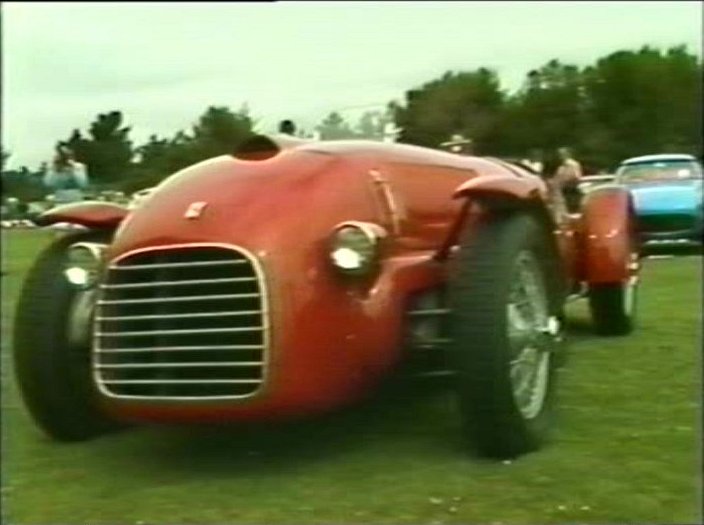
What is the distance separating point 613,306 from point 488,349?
192cm

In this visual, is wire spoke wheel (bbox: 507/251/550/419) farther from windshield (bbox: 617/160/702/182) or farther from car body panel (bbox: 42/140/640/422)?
windshield (bbox: 617/160/702/182)

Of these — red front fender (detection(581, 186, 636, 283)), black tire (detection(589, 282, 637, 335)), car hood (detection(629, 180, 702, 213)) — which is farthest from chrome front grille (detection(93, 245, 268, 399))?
black tire (detection(589, 282, 637, 335))

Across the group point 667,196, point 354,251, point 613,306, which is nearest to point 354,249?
point 354,251

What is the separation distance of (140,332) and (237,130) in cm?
107

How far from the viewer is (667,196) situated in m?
4.96

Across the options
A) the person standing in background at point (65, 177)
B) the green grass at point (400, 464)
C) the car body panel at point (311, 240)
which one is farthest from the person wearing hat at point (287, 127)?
the green grass at point (400, 464)

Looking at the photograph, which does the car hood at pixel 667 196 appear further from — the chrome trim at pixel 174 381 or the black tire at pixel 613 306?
the chrome trim at pixel 174 381

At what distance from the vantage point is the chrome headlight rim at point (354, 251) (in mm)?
4543

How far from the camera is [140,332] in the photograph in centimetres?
458

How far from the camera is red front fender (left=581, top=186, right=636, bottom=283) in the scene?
19.9 feet

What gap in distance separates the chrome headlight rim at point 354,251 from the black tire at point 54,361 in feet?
3.33

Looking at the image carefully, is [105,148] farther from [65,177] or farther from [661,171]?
[661,171]

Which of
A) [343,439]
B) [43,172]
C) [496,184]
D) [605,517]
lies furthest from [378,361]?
[43,172]

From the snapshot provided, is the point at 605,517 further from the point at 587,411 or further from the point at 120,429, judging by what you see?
the point at 120,429
